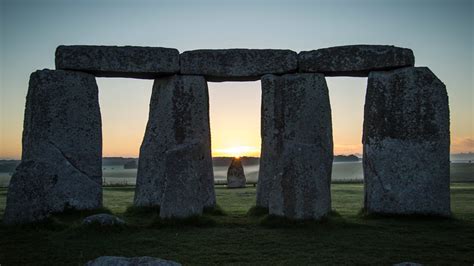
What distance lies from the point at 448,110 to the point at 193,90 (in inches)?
272

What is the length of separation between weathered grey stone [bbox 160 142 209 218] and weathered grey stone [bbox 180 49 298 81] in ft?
11.3

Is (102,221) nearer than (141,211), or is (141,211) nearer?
(102,221)

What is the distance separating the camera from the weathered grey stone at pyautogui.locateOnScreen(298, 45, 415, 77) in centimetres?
1316

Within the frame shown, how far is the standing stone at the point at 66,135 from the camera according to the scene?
13.2 meters

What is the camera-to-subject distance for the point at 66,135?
1351 centimetres

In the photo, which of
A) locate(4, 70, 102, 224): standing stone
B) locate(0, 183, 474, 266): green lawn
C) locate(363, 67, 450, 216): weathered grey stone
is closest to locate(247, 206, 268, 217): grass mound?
locate(0, 183, 474, 266): green lawn

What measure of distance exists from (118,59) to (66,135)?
2534 millimetres

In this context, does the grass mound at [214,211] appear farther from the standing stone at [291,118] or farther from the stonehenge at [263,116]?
the standing stone at [291,118]

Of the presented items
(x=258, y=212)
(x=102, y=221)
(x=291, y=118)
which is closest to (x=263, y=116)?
(x=291, y=118)

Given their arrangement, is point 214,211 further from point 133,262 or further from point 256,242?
point 133,262

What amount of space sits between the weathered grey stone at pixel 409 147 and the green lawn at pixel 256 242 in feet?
2.47

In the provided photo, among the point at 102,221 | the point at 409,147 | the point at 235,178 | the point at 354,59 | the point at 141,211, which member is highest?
the point at 354,59

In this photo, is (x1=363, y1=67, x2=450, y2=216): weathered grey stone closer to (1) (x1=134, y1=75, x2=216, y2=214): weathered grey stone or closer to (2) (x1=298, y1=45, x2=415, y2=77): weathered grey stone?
(2) (x1=298, y1=45, x2=415, y2=77): weathered grey stone

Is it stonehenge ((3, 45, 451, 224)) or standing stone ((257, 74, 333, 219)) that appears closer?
stonehenge ((3, 45, 451, 224))
